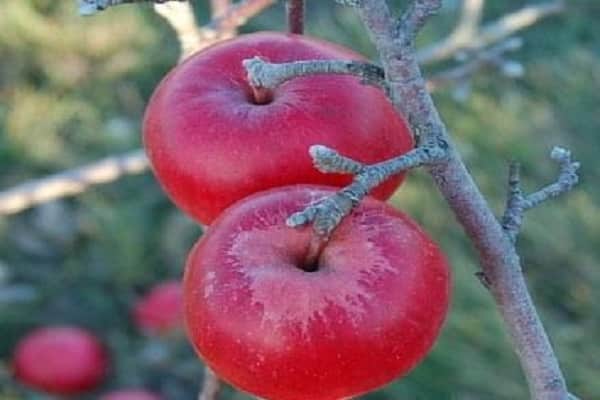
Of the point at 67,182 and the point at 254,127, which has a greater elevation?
the point at 254,127

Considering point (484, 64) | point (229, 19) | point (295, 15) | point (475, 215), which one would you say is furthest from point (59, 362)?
point (475, 215)

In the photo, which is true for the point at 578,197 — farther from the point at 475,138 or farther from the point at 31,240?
the point at 31,240

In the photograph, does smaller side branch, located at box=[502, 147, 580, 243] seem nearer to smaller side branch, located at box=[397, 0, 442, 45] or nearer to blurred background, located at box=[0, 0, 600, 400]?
smaller side branch, located at box=[397, 0, 442, 45]

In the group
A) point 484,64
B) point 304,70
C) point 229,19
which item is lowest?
point 484,64

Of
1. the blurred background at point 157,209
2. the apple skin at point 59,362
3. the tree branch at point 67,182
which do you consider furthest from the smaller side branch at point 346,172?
the apple skin at point 59,362

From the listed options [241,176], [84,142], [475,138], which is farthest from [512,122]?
[241,176]

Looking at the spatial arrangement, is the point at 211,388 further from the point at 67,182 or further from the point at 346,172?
the point at 67,182

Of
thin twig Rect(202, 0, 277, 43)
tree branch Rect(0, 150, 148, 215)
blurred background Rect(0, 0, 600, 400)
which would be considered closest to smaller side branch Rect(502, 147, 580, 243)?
thin twig Rect(202, 0, 277, 43)
